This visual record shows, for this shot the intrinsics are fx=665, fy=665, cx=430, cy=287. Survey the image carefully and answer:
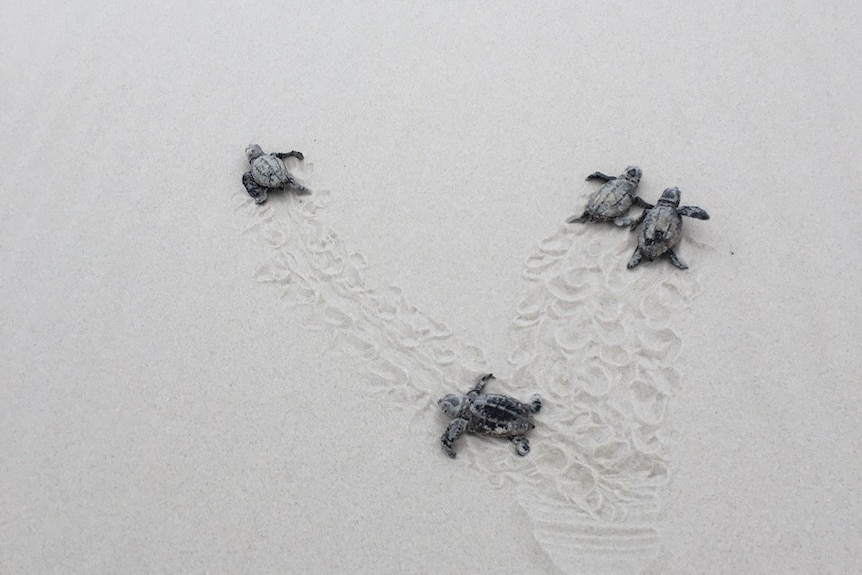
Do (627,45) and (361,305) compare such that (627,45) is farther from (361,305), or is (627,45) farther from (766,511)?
(766,511)

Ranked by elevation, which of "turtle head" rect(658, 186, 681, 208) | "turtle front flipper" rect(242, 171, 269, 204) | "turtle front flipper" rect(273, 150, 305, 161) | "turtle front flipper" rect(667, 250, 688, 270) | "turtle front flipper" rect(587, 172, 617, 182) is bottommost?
"turtle front flipper" rect(242, 171, 269, 204)

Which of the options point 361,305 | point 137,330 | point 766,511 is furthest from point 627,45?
point 137,330

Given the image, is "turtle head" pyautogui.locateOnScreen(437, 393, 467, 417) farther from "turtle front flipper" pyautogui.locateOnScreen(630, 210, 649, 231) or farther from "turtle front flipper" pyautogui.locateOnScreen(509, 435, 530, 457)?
"turtle front flipper" pyautogui.locateOnScreen(630, 210, 649, 231)

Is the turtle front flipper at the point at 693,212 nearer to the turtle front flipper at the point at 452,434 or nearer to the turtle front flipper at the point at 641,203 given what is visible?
the turtle front flipper at the point at 641,203

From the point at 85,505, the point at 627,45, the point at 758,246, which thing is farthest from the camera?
the point at 627,45

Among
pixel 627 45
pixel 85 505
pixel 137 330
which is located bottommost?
pixel 85 505

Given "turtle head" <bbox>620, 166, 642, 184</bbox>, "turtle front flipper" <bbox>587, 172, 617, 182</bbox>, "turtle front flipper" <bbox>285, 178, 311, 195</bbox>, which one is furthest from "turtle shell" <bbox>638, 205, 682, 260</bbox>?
"turtle front flipper" <bbox>285, 178, 311, 195</bbox>
